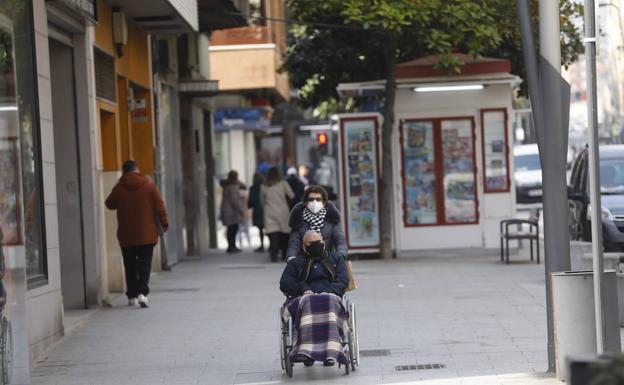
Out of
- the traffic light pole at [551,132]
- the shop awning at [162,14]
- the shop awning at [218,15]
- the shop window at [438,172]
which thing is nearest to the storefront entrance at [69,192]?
the shop awning at [162,14]

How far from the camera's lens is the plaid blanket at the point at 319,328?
9781 mm

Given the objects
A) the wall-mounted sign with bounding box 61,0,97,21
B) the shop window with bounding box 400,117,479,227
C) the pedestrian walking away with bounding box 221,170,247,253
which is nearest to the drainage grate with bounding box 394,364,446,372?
the wall-mounted sign with bounding box 61,0,97,21

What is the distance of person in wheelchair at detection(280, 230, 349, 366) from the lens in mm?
9805

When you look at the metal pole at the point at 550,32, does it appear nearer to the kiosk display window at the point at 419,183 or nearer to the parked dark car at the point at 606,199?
the parked dark car at the point at 606,199

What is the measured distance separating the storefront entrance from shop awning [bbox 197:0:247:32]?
789cm

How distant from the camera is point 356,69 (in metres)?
26.0

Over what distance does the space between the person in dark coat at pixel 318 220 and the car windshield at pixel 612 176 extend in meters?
7.73

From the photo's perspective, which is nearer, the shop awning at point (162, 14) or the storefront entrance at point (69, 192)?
the storefront entrance at point (69, 192)

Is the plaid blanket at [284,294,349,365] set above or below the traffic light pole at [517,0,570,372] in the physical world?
below

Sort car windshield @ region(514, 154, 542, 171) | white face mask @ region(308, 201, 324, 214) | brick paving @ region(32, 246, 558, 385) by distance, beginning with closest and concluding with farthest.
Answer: brick paving @ region(32, 246, 558, 385)
white face mask @ region(308, 201, 324, 214)
car windshield @ region(514, 154, 542, 171)

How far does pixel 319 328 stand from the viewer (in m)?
9.84

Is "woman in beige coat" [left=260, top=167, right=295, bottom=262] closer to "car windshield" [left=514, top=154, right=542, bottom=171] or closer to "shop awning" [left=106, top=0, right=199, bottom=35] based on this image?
"shop awning" [left=106, top=0, right=199, bottom=35]

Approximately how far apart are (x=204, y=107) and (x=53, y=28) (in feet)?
48.4

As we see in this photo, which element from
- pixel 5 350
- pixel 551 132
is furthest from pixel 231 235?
pixel 5 350
